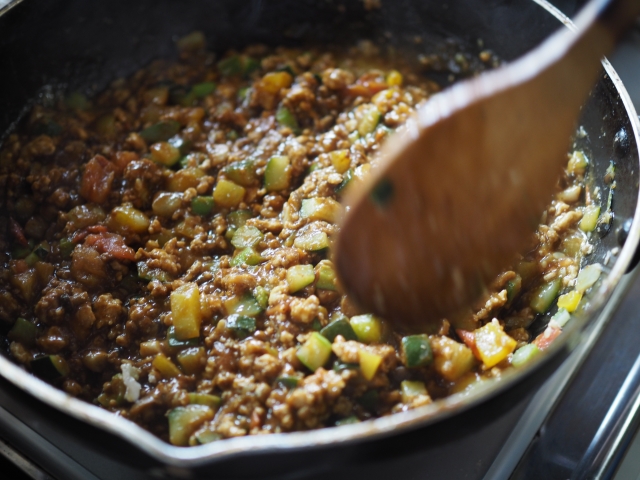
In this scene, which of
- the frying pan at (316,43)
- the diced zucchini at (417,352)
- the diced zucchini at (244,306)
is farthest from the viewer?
the diced zucchini at (244,306)

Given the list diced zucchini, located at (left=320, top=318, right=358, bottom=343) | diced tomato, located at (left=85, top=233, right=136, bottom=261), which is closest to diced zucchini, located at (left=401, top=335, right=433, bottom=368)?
diced zucchini, located at (left=320, top=318, right=358, bottom=343)

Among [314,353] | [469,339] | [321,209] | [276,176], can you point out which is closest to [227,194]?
[276,176]

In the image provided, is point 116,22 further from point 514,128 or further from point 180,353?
point 514,128

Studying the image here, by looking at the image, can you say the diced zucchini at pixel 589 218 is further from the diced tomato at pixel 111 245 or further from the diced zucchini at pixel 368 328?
the diced tomato at pixel 111 245

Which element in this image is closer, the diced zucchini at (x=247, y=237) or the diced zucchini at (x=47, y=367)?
the diced zucchini at (x=47, y=367)

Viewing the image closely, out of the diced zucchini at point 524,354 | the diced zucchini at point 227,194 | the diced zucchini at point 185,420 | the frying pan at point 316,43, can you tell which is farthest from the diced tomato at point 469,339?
the diced zucchini at point 227,194

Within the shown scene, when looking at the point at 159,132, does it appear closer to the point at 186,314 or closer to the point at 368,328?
the point at 186,314

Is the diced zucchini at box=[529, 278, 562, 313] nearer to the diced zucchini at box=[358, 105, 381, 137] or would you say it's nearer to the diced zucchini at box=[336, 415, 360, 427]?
the diced zucchini at box=[336, 415, 360, 427]
